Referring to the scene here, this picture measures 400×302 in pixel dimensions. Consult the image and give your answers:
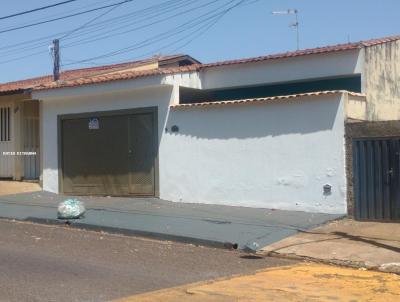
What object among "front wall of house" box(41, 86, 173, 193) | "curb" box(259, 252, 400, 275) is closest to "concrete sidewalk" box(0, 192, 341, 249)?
"curb" box(259, 252, 400, 275)

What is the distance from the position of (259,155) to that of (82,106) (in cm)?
626

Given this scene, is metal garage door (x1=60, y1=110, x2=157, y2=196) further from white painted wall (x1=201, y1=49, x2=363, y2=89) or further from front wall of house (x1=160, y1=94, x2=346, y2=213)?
white painted wall (x1=201, y1=49, x2=363, y2=89)

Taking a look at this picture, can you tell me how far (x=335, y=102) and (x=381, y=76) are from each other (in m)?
2.74

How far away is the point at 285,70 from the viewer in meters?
16.0

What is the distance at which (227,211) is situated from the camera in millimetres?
14852

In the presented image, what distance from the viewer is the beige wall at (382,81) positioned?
1511cm

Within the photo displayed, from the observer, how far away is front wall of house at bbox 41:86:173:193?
16844 millimetres

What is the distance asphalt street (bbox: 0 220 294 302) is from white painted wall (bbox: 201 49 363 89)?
20.9ft

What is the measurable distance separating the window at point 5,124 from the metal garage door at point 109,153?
8.06 feet

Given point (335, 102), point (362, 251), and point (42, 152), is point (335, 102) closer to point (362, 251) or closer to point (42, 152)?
point (362, 251)

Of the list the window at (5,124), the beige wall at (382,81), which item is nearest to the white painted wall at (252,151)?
the beige wall at (382,81)

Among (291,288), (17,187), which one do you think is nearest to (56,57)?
(17,187)

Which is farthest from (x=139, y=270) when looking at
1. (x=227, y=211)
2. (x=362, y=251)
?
(x=227, y=211)

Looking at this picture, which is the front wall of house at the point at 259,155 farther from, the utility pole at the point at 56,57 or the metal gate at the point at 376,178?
the utility pole at the point at 56,57
